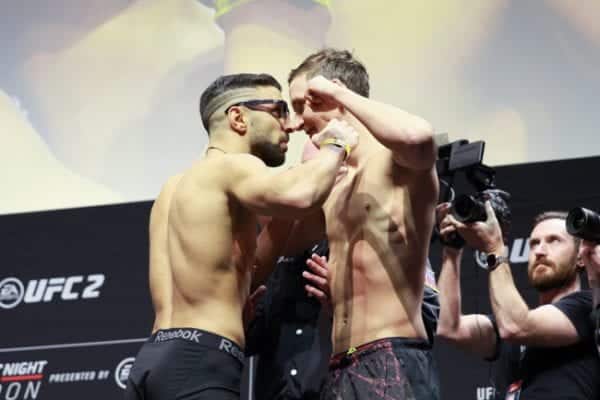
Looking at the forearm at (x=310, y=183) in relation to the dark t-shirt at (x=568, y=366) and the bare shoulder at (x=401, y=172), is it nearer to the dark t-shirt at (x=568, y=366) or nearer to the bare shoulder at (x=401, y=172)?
the bare shoulder at (x=401, y=172)

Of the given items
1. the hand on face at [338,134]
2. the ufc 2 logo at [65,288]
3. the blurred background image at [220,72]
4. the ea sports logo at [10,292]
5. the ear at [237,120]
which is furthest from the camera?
the ea sports logo at [10,292]

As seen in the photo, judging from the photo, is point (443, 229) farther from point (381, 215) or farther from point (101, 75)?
point (101, 75)

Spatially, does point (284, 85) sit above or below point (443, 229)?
above

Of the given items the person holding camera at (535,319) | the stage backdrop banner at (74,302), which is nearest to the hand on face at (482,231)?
the person holding camera at (535,319)

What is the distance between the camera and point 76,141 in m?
4.61

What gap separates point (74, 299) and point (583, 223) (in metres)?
2.50

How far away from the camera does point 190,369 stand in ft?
7.16

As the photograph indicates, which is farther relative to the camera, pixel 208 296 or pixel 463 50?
pixel 463 50

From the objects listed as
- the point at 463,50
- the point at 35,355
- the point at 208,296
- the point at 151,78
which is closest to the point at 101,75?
the point at 151,78

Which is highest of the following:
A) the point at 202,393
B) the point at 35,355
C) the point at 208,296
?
the point at 208,296

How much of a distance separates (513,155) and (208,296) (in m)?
2.04

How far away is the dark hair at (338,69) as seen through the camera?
244 cm

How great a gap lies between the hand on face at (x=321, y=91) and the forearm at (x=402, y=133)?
0.10m

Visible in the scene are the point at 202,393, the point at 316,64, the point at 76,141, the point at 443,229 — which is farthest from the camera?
the point at 76,141
